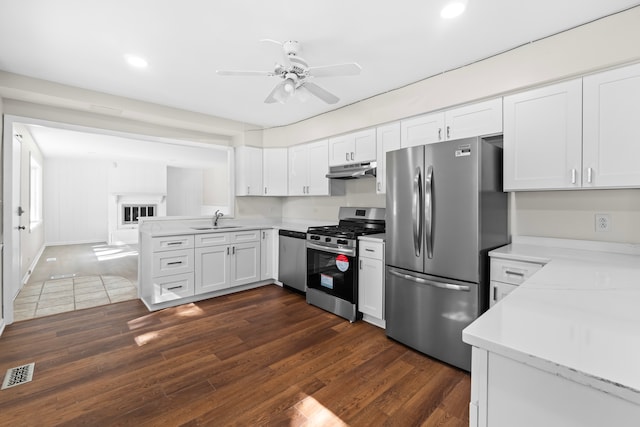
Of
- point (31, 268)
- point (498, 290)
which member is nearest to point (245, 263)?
point (498, 290)

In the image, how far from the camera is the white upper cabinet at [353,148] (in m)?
3.53

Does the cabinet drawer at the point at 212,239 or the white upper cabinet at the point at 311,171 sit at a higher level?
the white upper cabinet at the point at 311,171

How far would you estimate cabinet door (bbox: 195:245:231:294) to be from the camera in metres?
3.87

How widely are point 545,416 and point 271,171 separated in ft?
14.6

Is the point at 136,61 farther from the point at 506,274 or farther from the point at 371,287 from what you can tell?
the point at 506,274

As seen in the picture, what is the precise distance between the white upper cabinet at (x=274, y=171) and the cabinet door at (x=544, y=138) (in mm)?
3112

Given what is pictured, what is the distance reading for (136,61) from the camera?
2.66 metres

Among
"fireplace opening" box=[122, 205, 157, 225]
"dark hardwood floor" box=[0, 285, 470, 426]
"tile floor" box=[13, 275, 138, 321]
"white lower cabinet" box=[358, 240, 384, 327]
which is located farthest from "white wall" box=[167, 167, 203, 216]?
"white lower cabinet" box=[358, 240, 384, 327]

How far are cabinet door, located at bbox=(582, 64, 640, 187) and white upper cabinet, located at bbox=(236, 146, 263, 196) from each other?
13.0 feet

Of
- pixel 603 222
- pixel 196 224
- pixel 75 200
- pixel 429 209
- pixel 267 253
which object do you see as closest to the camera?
pixel 603 222

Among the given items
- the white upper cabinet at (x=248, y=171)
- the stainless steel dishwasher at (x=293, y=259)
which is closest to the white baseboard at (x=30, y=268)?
the white upper cabinet at (x=248, y=171)

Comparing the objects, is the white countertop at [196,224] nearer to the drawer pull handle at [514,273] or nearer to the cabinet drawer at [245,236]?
the cabinet drawer at [245,236]

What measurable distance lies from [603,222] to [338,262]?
2.29 m

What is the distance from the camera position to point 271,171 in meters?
4.83
